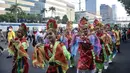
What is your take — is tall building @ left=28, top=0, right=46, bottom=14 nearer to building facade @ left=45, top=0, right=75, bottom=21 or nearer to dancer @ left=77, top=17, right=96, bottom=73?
building facade @ left=45, top=0, right=75, bottom=21

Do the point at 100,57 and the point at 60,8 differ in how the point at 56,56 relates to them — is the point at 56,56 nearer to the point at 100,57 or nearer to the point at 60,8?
the point at 100,57

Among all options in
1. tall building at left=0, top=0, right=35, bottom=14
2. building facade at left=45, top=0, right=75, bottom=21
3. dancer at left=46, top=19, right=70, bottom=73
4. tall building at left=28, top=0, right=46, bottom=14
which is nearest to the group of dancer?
dancer at left=46, top=19, right=70, bottom=73

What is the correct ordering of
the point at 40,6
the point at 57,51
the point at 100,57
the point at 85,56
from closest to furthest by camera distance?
1. the point at 57,51
2. the point at 85,56
3. the point at 100,57
4. the point at 40,6

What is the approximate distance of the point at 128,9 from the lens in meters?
54.9

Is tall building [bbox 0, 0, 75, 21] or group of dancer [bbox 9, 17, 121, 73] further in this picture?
tall building [bbox 0, 0, 75, 21]

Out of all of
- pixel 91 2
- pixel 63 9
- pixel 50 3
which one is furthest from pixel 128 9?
pixel 91 2

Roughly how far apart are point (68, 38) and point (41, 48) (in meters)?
6.49

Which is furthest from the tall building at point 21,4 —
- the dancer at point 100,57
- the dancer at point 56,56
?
the dancer at point 56,56

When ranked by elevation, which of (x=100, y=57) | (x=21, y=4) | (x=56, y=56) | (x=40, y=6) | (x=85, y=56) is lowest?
(x=100, y=57)

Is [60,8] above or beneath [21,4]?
beneath

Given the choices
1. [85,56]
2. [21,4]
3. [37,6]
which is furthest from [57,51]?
[37,6]

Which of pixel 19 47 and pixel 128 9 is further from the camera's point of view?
pixel 128 9

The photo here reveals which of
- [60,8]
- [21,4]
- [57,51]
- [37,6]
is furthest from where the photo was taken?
[60,8]

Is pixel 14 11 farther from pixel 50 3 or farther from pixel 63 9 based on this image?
pixel 63 9
